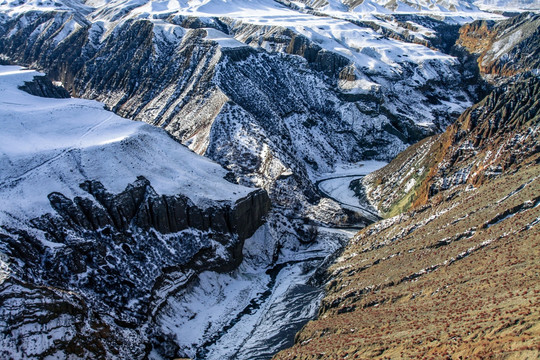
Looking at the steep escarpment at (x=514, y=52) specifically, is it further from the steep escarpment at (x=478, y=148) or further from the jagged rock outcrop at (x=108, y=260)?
the jagged rock outcrop at (x=108, y=260)

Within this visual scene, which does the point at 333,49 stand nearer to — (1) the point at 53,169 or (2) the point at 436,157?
(2) the point at 436,157

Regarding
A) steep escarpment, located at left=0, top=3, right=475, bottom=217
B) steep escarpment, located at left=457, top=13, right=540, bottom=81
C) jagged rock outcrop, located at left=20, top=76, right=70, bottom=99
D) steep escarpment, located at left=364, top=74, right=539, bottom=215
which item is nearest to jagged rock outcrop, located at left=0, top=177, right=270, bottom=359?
steep escarpment, located at left=0, top=3, right=475, bottom=217

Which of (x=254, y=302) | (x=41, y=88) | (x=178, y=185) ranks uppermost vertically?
(x=41, y=88)

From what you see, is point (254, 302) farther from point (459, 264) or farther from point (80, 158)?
point (80, 158)

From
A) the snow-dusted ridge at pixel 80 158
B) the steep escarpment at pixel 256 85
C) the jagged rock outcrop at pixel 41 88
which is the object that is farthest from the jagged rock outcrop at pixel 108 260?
the jagged rock outcrop at pixel 41 88

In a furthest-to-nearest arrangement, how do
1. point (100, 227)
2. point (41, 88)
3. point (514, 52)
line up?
point (514, 52)
point (41, 88)
point (100, 227)

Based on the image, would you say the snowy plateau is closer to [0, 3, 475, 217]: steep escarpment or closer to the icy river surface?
the icy river surface

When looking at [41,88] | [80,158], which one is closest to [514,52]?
[41,88]
